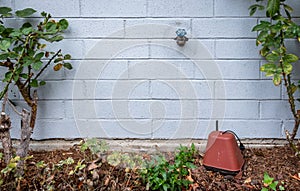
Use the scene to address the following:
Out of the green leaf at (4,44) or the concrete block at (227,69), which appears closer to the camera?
the green leaf at (4,44)

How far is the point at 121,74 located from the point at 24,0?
2.81ft

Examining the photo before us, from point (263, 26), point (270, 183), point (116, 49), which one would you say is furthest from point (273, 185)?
point (116, 49)

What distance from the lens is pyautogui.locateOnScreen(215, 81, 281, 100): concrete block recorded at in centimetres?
266

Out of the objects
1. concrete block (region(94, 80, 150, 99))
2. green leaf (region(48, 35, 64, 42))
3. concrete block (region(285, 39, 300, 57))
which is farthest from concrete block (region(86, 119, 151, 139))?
concrete block (region(285, 39, 300, 57))

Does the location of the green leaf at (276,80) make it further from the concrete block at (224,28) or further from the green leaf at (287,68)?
the concrete block at (224,28)

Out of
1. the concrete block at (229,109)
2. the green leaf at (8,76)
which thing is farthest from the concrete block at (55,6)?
the concrete block at (229,109)

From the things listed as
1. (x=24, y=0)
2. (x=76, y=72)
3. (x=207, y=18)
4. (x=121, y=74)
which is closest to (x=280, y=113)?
(x=207, y=18)

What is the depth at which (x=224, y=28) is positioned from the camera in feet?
8.54

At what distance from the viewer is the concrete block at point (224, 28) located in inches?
102

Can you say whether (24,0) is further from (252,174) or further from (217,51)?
(252,174)

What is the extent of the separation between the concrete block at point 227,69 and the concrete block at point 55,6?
3.11ft

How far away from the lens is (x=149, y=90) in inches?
106

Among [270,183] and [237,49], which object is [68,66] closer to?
[237,49]

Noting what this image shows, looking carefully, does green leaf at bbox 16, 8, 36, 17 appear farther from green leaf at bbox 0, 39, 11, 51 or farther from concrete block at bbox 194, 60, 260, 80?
concrete block at bbox 194, 60, 260, 80
